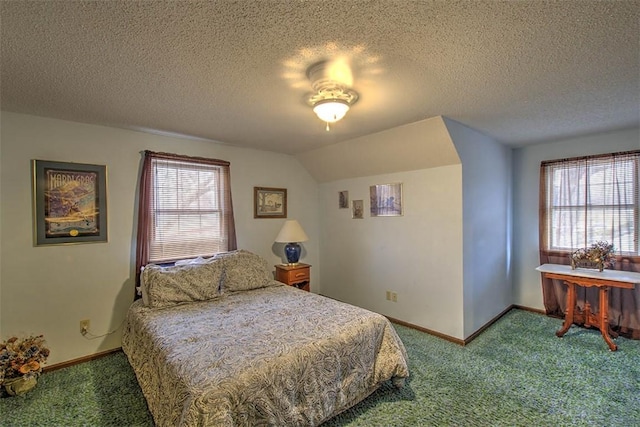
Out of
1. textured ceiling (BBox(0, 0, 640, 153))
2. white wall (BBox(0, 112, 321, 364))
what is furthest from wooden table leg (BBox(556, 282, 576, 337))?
white wall (BBox(0, 112, 321, 364))

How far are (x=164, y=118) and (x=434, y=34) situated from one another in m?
2.34

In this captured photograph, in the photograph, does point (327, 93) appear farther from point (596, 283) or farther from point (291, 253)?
point (596, 283)

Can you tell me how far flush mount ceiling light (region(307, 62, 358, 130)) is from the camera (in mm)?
1757

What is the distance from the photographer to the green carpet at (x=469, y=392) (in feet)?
6.48

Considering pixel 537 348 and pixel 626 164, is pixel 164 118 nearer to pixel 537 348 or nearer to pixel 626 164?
pixel 537 348

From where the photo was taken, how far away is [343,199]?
14.4 ft

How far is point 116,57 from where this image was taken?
1628 millimetres

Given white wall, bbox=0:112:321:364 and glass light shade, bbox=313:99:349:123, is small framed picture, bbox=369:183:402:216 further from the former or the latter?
white wall, bbox=0:112:321:364

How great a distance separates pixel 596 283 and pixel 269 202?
3.84 metres

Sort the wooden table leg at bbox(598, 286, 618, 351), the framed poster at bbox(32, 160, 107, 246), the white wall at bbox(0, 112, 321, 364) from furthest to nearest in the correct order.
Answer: the wooden table leg at bbox(598, 286, 618, 351) → the framed poster at bbox(32, 160, 107, 246) → the white wall at bbox(0, 112, 321, 364)

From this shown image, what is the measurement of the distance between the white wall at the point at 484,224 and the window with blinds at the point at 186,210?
273 centimetres

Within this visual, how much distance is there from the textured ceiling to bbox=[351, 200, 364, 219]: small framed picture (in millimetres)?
1560

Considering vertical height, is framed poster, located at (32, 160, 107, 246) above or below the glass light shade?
below

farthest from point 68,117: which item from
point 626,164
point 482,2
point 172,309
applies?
→ point 626,164
